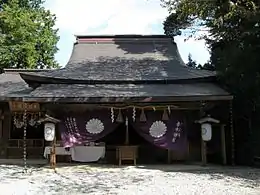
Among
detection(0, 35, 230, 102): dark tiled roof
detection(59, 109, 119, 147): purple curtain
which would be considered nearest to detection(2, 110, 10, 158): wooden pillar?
detection(0, 35, 230, 102): dark tiled roof

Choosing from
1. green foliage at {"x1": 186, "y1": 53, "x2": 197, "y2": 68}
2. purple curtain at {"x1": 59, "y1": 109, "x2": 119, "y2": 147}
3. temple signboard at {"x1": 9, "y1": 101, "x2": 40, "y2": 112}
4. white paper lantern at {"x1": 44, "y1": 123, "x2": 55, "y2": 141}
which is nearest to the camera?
white paper lantern at {"x1": 44, "y1": 123, "x2": 55, "y2": 141}

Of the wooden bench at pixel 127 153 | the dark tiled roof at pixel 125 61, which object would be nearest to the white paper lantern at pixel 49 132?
the wooden bench at pixel 127 153

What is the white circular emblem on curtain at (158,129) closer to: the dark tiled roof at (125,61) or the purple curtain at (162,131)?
the purple curtain at (162,131)

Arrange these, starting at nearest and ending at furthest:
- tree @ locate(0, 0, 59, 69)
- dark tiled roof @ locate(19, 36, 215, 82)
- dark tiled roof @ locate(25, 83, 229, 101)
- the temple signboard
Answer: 1. dark tiled roof @ locate(25, 83, 229, 101)
2. the temple signboard
3. dark tiled roof @ locate(19, 36, 215, 82)
4. tree @ locate(0, 0, 59, 69)

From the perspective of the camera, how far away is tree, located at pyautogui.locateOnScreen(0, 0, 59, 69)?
21609 millimetres

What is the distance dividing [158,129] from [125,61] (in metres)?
4.38

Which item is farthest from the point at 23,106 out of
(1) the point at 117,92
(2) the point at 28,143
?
(1) the point at 117,92

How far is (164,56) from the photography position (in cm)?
1566

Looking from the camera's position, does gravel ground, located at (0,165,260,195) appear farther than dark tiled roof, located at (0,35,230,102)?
No

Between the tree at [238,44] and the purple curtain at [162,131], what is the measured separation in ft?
7.17

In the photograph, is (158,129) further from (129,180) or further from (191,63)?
(191,63)

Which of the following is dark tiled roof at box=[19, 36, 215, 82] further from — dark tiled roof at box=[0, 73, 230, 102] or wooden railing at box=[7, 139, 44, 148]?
wooden railing at box=[7, 139, 44, 148]

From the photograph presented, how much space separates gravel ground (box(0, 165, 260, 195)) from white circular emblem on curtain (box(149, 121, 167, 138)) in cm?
110

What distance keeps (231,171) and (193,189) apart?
9.91ft
